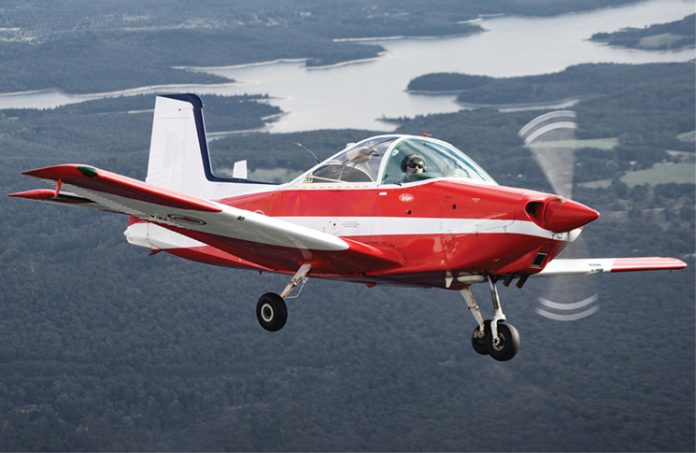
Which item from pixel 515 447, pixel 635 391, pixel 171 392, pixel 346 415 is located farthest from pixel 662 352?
pixel 171 392

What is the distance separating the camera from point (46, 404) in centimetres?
12475

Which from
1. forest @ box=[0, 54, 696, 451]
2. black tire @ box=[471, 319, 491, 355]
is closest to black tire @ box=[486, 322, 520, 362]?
black tire @ box=[471, 319, 491, 355]

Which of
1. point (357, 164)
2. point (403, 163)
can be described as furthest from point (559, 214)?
point (357, 164)

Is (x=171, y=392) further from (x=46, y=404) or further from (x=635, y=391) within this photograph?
(x=635, y=391)

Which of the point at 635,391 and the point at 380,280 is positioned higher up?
the point at 380,280

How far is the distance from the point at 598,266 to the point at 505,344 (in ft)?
15.0

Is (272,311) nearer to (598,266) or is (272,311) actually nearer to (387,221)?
(387,221)

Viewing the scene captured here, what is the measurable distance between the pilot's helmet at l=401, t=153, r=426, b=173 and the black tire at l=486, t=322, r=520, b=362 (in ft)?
12.1

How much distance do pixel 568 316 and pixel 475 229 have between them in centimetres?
373

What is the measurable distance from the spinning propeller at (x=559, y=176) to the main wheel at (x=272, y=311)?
5.55m

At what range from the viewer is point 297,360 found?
136875 mm

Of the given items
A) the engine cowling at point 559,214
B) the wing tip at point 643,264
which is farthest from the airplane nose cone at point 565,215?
the wing tip at point 643,264

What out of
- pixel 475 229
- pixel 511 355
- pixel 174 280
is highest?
pixel 475 229

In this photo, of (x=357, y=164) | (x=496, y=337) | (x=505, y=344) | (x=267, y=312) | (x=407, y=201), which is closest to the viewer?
(x=505, y=344)
